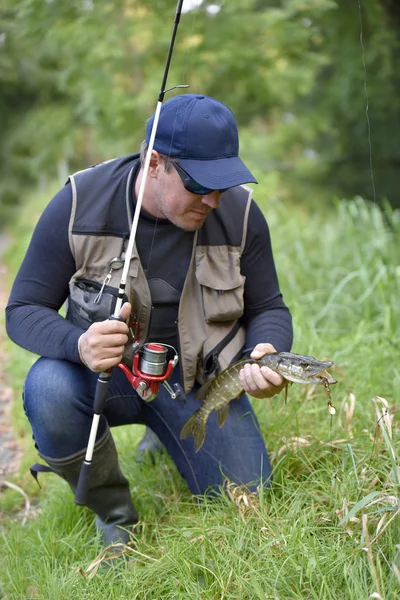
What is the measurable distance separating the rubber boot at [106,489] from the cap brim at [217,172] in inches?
43.2

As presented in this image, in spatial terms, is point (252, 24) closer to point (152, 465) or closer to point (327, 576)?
point (152, 465)

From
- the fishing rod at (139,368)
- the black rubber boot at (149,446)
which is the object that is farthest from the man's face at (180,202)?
the black rubber boot at (149,446)

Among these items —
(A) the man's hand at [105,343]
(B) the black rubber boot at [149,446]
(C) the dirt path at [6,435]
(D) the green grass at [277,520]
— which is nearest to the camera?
(D) the green grass at [277,520]

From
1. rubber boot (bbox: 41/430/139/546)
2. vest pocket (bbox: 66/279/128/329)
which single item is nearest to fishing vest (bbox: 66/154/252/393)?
vest pocket (bbox: 66/279/128/329)

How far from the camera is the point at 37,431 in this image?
267 cm

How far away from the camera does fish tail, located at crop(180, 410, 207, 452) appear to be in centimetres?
279

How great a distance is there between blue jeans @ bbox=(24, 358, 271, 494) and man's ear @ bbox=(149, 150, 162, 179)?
841 mm

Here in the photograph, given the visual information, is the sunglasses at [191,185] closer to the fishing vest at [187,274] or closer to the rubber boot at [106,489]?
the fishing vest at [187,274]

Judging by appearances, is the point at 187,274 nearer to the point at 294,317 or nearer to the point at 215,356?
the point at 215,356

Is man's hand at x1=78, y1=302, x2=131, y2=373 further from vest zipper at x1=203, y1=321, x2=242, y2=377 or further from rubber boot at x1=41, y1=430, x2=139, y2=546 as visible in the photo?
vest zipper at x1=203, y1=321, x2=242, y2=377

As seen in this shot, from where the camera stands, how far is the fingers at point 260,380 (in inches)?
95.3

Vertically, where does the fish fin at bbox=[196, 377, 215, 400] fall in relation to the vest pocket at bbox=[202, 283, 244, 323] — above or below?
below

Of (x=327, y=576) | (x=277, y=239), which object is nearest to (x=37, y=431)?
(x=327, y=576)

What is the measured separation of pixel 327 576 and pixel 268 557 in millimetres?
227
